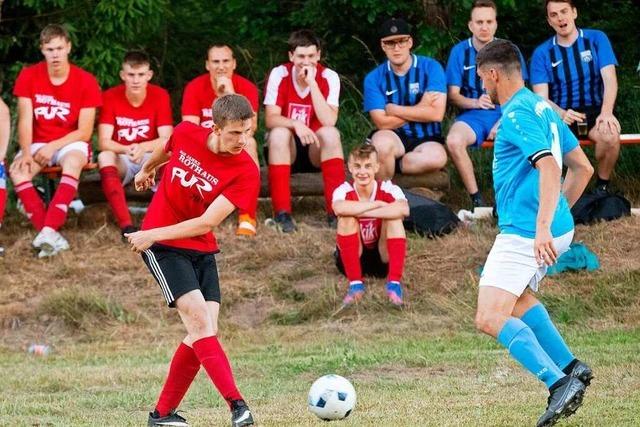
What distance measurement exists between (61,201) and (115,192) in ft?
1.63

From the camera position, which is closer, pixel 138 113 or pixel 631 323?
pixel 631 323

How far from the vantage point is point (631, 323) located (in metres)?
9.62

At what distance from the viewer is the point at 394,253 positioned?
10.1 metres

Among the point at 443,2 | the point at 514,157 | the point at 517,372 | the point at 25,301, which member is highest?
the point at 514,157

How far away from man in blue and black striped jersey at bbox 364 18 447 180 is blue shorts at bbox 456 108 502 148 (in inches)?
10.7

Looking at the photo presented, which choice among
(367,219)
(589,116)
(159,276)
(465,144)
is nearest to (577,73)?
(589,116)

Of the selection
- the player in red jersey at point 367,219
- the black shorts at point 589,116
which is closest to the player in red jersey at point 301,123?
the player in red jersey at point 367,219

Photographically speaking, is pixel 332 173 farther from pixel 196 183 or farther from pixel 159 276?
pixel 159 276

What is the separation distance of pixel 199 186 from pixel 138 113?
5.28m

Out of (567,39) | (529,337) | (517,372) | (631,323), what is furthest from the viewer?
(567,39)

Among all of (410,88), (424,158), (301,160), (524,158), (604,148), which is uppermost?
(524,158)

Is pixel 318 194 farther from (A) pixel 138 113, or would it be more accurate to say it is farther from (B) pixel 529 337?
(B) pixel 529 337

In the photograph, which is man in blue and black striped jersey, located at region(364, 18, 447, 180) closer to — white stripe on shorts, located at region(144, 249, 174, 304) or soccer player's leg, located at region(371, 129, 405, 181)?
soccer player's leg, located at region(371, 129, 405, 181)

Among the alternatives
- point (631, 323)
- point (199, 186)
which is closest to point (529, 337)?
point (199, 186)
